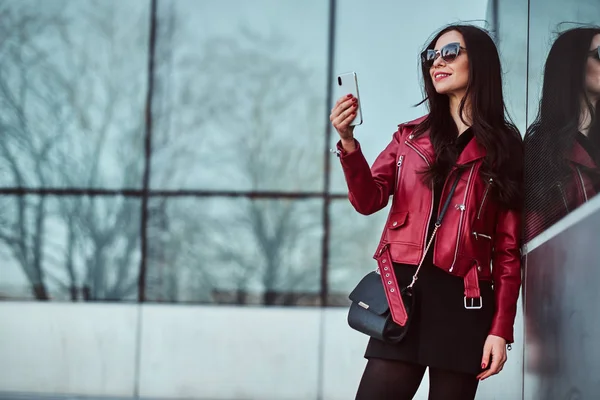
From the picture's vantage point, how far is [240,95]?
6.18 metres

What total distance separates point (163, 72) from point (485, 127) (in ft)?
13.7

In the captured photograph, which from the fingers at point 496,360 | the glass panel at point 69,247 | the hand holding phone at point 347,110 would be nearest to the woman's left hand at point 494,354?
the fingers at point 496,360

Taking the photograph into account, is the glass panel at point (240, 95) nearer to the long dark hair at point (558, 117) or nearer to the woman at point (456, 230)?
the long dark hair at point (558, 117)

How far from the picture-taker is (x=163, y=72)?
6.25 meters

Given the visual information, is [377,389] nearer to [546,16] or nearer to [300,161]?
[546,16]

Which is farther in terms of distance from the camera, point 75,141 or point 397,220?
point 75,141

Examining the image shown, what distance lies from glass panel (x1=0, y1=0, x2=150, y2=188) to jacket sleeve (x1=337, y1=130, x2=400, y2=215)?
3.97 m

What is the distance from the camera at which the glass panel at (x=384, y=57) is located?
588 cm

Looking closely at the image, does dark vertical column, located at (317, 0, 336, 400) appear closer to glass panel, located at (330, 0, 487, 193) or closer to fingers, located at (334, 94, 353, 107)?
A: glass panel, located at (330, 0, 487, 193)

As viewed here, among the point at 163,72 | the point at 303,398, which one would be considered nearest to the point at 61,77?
the point at 163,72

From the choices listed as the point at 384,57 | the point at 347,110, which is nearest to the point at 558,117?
the point at 347,110

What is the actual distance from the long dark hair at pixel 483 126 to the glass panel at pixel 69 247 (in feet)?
13.2

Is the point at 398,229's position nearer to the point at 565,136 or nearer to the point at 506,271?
the point at 506,271

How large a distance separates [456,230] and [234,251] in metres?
3.93
